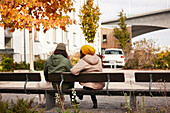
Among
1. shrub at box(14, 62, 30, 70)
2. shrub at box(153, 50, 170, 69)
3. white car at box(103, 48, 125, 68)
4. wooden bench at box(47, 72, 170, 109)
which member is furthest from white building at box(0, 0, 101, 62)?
wooden bench at box(47, 72, 170, 109)

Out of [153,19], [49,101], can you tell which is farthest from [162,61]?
[153,19]

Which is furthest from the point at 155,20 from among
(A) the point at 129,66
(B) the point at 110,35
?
(A) the point at 129,66

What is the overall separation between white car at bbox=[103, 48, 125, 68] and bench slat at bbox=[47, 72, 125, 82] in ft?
54.2

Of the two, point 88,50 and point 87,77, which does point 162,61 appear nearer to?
point 88,50

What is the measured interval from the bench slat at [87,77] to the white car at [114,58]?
54.2 ft

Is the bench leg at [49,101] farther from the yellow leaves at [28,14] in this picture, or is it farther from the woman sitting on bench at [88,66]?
the yellow leaves at [28,14]

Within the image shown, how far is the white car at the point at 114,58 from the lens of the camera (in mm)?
23266

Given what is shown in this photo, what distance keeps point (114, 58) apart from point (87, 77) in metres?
16.9

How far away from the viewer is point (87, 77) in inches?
265

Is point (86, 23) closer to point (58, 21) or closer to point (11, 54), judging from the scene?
point (11, 54)

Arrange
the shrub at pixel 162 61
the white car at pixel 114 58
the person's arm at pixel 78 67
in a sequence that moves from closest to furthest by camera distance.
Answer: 1. the person's arm at pixel 78 67
2. the shrub at pixel 162 61
3. the white car at pixel 114 58

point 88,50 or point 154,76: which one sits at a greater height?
point 88,50

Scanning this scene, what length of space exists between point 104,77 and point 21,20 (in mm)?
10647

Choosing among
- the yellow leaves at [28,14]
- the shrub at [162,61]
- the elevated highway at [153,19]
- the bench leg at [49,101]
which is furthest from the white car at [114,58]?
the elevated highway at [153,19]
